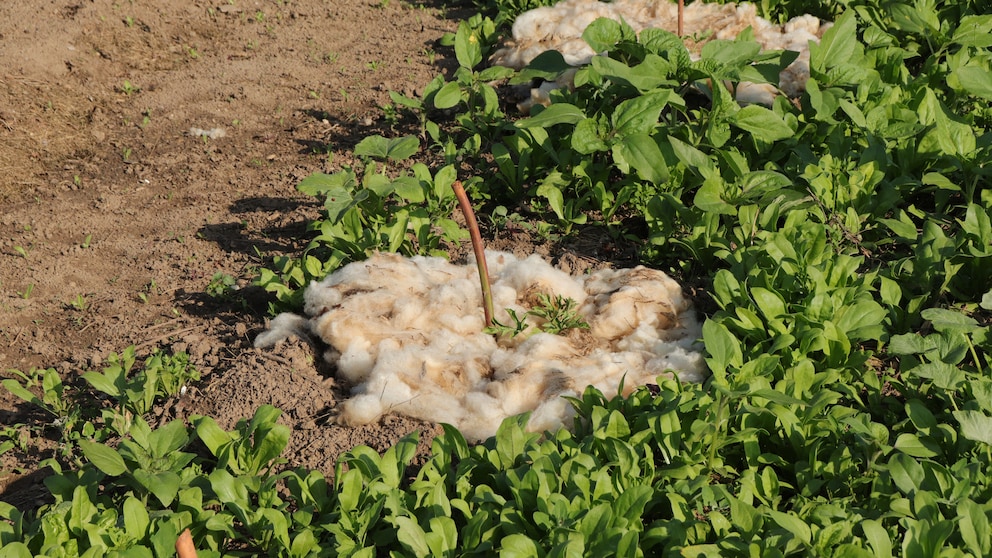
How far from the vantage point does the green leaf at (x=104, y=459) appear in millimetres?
2557

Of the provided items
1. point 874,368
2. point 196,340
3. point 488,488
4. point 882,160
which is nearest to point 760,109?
point 882,160

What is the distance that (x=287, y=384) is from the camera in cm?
311

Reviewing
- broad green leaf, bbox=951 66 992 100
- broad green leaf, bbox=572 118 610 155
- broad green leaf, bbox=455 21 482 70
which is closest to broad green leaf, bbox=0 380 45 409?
broad green leaf, bbox=572 118 610 155

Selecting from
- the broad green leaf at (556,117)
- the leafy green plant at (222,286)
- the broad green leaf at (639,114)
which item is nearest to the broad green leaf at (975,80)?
the broad green leaf at (639,114)

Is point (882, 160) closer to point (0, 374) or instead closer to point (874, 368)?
point (874, 368)

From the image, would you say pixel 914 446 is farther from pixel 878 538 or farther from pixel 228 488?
pixel 228 488

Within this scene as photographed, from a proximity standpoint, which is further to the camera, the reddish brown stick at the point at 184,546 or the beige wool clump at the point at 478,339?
the beige wool clump at the point at 478,339

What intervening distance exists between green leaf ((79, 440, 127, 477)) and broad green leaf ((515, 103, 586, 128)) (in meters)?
2.06

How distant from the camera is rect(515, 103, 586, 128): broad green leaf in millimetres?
3811

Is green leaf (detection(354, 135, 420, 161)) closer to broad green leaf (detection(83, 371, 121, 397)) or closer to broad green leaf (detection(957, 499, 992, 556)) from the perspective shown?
broad green leaf (detection(83, 371, 121, 397))

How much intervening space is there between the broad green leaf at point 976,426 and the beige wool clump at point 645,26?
105 inches

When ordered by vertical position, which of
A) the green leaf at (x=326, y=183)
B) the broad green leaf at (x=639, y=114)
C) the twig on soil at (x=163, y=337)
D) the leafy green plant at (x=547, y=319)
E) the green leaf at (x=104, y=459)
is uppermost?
the broad green leaf at (x=639, y=114)

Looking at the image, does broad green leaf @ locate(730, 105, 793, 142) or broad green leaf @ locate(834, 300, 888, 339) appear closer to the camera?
broad green leaf @ locate(834, 300, 888, 339)

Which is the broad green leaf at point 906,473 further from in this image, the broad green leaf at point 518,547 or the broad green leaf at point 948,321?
the broad green leaf at point 518,547
